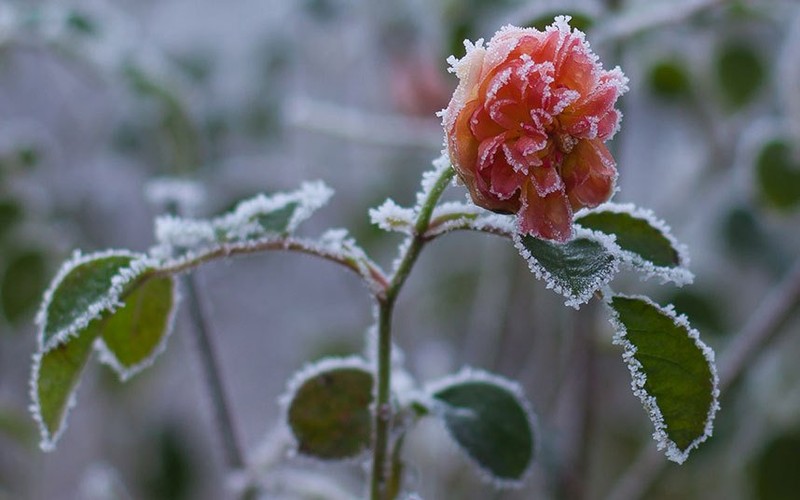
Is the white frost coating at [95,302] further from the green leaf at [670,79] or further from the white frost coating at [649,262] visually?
the green leaf at [670,79]

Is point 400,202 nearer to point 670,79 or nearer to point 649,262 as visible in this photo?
point 670,79

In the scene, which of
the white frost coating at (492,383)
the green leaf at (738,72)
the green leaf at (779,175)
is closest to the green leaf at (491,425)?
the white frost coating at (492,383)

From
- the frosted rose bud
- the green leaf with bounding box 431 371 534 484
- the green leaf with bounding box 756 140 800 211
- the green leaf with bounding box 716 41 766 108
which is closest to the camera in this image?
the frosted rose bud

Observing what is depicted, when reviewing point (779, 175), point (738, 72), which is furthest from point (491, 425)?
point (738, 72)

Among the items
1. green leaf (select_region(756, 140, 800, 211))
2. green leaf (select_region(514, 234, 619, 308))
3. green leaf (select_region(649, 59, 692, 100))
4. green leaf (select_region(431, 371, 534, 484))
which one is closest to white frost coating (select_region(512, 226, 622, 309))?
green leaf (select_region(514, 234, 619, 308))

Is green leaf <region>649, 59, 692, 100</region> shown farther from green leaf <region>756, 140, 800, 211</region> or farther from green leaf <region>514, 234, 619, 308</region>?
green leaf <region>514, 234, 619, 308</region>

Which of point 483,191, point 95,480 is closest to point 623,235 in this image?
point 483,191
